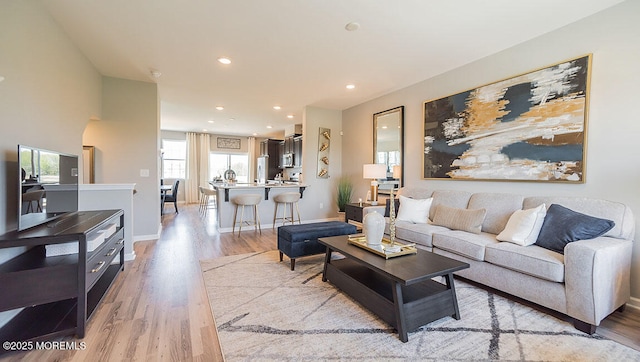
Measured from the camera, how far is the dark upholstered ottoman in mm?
3041

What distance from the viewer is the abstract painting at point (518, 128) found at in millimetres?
2613

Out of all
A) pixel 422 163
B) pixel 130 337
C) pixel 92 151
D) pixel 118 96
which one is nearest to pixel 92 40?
pixel 118 96

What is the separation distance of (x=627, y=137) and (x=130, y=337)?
4.30 m

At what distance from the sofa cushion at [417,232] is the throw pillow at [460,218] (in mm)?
101

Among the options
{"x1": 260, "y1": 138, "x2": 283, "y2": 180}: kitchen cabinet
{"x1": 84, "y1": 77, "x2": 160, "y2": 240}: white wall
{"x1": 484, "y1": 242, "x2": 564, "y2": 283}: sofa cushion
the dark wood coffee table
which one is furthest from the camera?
{"x1": 260, "y1": 138, "x2": 283, "y2": 180}: kitchen cabinet

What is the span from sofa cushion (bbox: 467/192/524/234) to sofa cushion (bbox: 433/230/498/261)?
0.14m

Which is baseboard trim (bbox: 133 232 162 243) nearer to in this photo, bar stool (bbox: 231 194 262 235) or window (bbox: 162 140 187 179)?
bar stool (bbox: 231 194 262 235)

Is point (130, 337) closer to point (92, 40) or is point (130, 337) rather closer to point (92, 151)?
point (92, 40)

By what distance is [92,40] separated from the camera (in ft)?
9.90

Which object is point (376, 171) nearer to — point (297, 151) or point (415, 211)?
point (415, 211)

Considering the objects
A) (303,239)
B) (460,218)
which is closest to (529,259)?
(460,218)

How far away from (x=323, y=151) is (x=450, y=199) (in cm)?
316

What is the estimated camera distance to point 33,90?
7.43ft

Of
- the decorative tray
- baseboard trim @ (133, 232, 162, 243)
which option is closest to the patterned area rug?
the decorative tray
